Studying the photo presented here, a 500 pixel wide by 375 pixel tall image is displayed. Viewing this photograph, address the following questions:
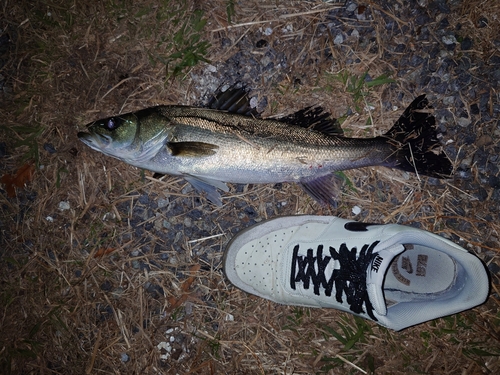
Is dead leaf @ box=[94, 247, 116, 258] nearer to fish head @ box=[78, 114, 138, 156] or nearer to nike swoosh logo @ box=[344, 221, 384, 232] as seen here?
fish head @ box=[78, 114, 138, 156]

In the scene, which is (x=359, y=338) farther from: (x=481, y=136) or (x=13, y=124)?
(x=13, y=124)

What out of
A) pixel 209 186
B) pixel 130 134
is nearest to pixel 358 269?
pixel 209 186

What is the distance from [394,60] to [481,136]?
1.13 m

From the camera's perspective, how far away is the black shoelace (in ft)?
9.39

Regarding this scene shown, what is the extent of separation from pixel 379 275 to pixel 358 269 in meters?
0.25

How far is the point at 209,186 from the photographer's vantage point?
10.4 ft

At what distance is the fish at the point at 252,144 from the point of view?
2.96m

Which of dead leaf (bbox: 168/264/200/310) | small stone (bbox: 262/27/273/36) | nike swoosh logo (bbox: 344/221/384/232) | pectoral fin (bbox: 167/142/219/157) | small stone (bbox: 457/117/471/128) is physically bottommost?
dead leaf (bbox: 168/264/200/310)

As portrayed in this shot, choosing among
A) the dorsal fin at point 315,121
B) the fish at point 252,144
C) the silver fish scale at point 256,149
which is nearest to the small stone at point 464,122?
the fish at point 252,144

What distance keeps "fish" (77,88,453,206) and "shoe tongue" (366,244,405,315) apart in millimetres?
733

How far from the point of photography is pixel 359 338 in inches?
131

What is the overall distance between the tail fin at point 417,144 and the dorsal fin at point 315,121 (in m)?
0.48

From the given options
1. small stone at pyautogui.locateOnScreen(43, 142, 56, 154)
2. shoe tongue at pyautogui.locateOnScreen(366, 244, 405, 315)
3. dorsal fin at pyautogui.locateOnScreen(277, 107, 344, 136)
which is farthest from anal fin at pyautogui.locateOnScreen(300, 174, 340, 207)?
small stone at pyautogui.locateOnScreen(43, 142, 56, 154)

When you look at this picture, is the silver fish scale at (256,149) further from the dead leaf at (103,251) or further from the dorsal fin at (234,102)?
the dead leaf at (103,251)
